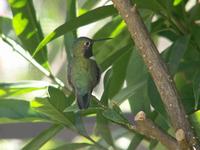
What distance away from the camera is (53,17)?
1.30 m

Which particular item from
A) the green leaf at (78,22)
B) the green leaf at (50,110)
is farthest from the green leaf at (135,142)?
the green leaf at (78,22)

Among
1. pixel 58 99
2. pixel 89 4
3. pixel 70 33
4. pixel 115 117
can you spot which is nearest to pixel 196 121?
pixel 115 117

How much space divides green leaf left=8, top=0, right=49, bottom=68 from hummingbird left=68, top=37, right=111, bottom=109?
0.27 ft

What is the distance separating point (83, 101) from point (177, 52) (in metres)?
0.22

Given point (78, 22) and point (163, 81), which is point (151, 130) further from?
point (78, 22)

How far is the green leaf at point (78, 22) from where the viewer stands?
0.95 meters

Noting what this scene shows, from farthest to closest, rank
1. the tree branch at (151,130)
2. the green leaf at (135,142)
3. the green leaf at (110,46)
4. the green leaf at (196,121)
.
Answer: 1. the green leaf at (110,46)
2. the green leaf at (135,142)
3. the green leaf at (196,121)
4. the tree branch at (151,130)

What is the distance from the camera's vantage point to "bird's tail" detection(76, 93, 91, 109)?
895 millimetres

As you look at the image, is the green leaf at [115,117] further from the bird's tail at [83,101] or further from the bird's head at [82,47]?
the bird's head at [82,47]

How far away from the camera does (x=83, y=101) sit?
2.96ft

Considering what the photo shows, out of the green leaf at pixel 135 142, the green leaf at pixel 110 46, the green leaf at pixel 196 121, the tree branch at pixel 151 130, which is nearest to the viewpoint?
the tree branch at pixel 151 130

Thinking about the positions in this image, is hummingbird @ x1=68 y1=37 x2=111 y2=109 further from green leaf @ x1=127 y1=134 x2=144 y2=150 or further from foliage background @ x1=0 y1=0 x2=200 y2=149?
green leaf @ x1=127 y1=134 x2=144 y2=150

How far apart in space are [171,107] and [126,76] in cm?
37

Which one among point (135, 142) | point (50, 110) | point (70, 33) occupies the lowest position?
point (135, 142)
